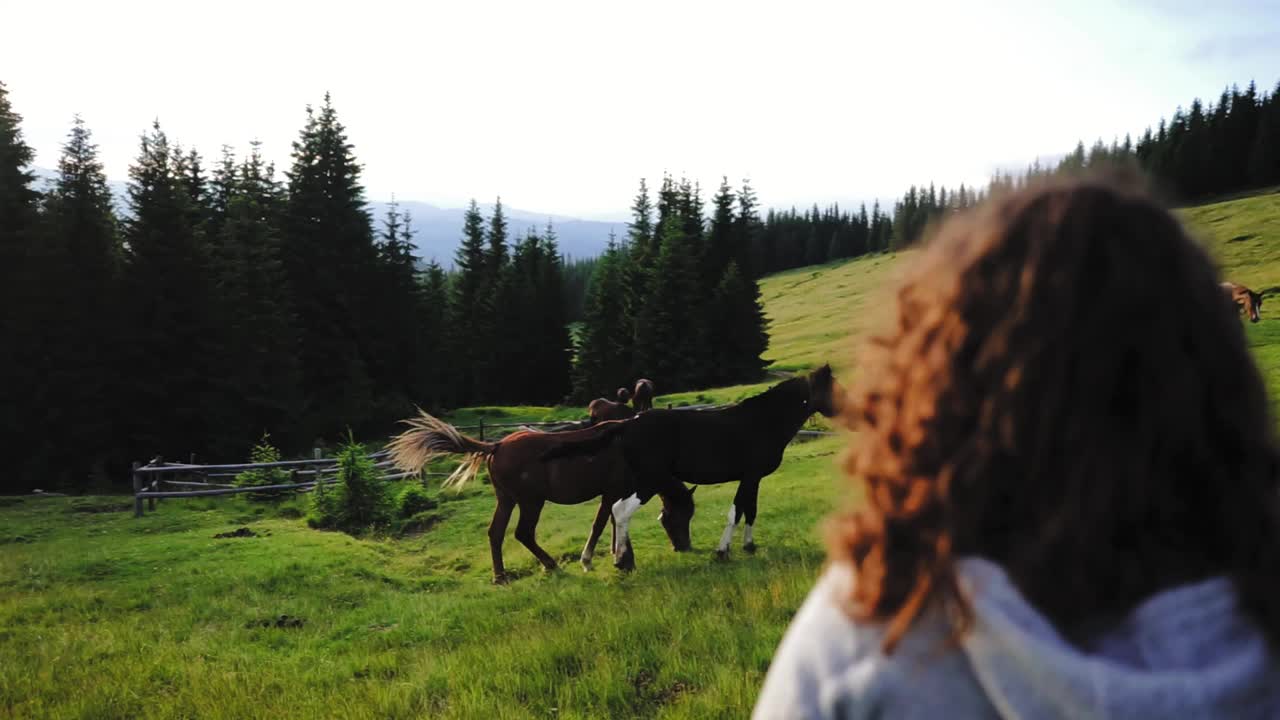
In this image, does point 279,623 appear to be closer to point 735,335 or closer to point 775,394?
point 775,394

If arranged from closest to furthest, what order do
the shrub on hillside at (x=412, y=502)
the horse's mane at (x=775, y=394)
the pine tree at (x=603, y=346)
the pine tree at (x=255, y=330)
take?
1. the horse's mane at (x=775, y=394)
2. the shrub on hillside at (x=412, y=502)
3. the pine tree at (x=255, y=330)
4. the pine tree at (x=603, y=346)

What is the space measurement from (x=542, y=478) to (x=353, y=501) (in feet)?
25.9

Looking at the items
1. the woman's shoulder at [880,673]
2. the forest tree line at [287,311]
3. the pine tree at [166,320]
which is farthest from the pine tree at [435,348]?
the woman's shoulder at [880,673]

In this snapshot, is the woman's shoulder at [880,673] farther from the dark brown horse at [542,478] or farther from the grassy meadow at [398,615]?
the dark brown horse at [542,478]

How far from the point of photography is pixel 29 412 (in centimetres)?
2683

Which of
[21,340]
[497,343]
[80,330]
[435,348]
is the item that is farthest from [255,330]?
[497,343]

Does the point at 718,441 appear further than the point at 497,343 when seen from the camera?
No

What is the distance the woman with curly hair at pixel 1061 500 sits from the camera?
102cm

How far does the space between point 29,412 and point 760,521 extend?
28.1m

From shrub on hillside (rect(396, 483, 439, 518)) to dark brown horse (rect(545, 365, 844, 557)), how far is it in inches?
332

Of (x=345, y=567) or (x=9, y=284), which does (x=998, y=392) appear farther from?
(x=9, y=284)

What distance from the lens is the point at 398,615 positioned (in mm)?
8484

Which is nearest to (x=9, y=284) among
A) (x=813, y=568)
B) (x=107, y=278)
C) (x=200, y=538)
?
(x=107, y=278)

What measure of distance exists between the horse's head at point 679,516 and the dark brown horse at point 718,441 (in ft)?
1.01
